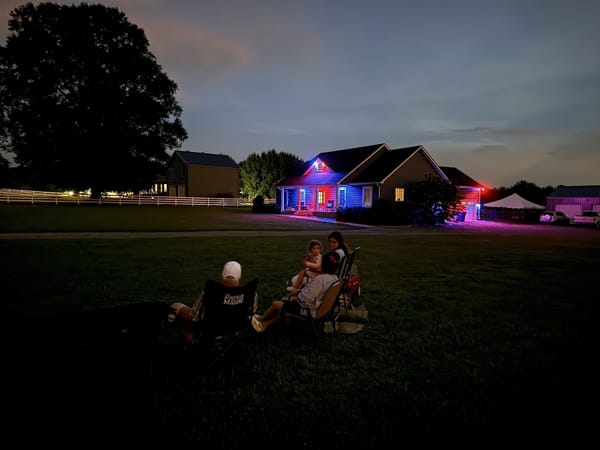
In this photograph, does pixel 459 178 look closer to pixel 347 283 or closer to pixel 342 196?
pixel 342 196

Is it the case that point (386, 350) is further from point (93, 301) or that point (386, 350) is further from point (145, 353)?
point (93, 301)

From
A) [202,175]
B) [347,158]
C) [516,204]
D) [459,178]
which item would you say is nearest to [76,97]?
[202,175]

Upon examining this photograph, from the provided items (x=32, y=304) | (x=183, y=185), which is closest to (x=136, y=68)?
(x=183, y=185)

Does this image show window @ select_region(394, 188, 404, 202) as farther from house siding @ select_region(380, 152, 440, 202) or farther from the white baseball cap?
the white baseball cap

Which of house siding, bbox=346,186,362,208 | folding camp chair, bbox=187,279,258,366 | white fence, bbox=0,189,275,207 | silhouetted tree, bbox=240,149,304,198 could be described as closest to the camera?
folding camp chair, bbox=187,279,258,366

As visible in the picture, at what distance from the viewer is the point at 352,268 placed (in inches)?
291

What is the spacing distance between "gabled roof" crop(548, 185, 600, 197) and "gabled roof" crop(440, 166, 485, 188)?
19.1m

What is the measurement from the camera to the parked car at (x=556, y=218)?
38.3m

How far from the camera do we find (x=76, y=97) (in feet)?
134

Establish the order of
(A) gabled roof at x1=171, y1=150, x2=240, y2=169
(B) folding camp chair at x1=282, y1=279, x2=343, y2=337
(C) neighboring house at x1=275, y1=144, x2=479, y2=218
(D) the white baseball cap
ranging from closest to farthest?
(D) the white baseball cap
(B) folding camp chair at x1=282, y1=279, x2=343, y2=337
(C) neighboring house at x1=275, y1=144, x2=479, y2=218
(A) gabled roof at x1=171, y1=150, x2=240, y2=169

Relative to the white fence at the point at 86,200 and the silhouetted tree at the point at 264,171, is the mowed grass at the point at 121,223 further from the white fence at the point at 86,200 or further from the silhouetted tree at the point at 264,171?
the silhouetted tree at the point at 264,171

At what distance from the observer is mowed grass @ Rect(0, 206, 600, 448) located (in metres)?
3.29

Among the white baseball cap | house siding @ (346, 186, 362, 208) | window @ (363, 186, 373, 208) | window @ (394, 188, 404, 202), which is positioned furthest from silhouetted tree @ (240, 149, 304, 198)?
the white baseball cap

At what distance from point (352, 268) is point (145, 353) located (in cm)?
464
